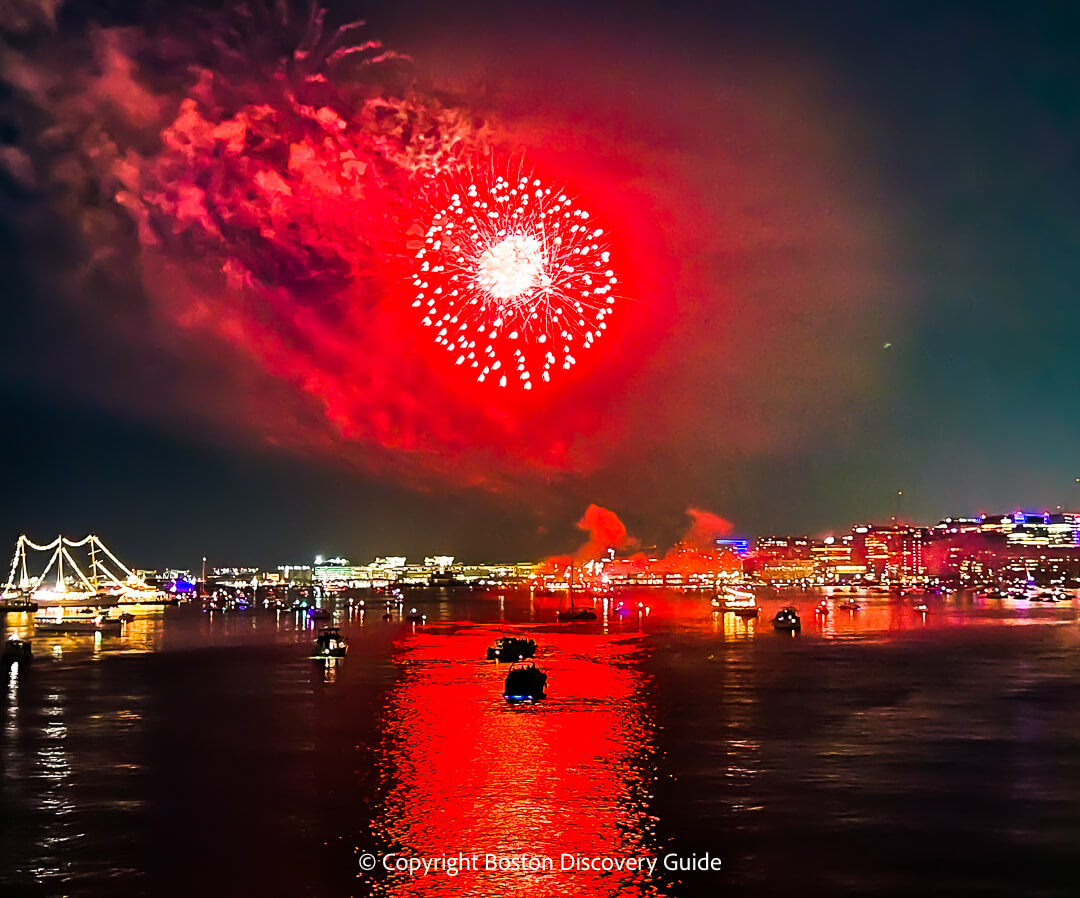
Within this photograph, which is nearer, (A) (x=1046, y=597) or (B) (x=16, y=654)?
(B) (x=16, y=654)

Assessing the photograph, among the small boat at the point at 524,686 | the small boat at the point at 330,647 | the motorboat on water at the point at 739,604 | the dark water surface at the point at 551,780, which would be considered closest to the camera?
the dark water surface at the point at 551,780

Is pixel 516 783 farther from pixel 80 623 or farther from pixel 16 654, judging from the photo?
pixel 80 623

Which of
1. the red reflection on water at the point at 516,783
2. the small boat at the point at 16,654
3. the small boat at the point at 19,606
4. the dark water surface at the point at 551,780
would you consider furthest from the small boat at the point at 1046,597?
the small boat at the point at 19,606

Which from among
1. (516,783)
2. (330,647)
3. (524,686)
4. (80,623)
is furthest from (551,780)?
(80,623)

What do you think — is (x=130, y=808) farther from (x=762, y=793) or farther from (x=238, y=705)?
(x=238, y=705)

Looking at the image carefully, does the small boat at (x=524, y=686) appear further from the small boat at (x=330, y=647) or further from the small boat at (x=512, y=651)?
the small boat at (x=330, y=647)

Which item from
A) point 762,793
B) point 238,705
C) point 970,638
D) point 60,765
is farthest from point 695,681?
point 970,638
